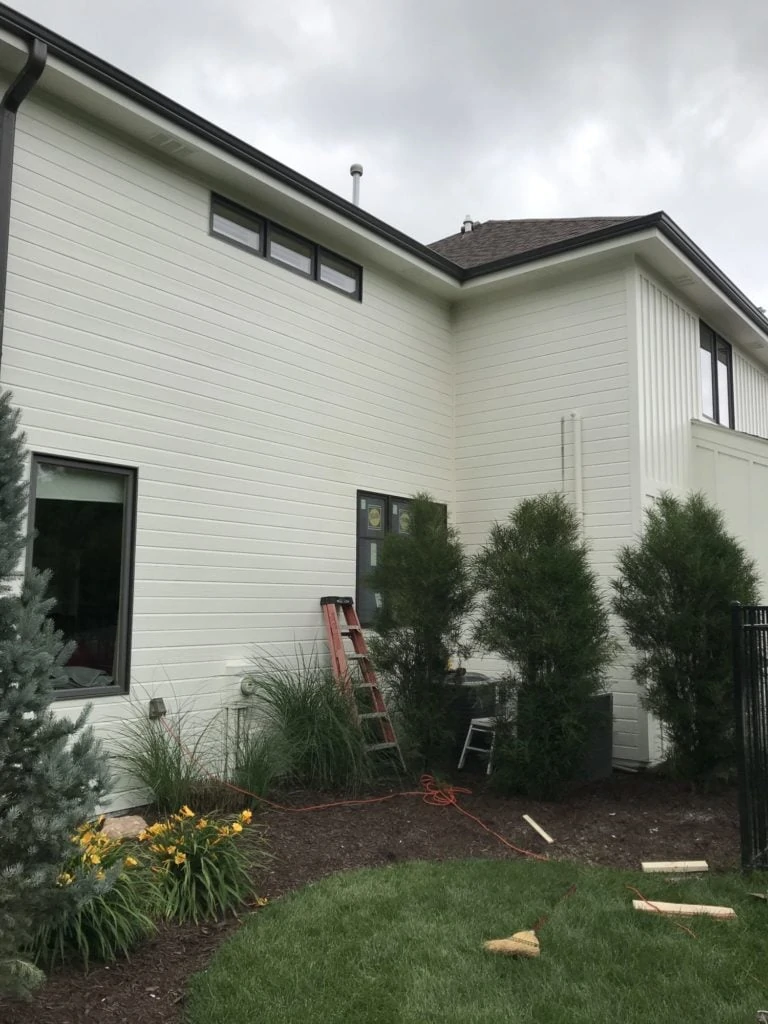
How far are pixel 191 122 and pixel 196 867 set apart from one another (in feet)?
17.4

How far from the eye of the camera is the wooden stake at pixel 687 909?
387cm

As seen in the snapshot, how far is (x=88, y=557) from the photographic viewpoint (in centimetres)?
564

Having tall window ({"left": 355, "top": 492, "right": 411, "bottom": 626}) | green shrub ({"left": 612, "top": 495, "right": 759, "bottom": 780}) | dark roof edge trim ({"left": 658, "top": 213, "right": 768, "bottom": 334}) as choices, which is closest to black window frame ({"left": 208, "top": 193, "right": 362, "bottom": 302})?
tall window ({"left": 355, "top": 492, "right": 411, "bottom": 626})

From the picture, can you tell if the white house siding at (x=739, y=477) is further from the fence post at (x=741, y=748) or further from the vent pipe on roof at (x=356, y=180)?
the vent pipe on roof at (x=356, y=180)

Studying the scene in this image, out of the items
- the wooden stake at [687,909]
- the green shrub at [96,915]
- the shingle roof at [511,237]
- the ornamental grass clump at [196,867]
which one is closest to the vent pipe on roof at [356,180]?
the shingle roof at [511,237]

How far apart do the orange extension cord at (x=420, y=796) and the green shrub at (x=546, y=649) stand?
0.43 m

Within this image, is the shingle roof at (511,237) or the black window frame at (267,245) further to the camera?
the shingle roof at (511,237)

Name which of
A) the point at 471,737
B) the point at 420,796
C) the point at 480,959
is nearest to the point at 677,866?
the point at 480,959

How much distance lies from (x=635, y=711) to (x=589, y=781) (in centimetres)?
109

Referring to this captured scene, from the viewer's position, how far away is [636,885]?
434cm

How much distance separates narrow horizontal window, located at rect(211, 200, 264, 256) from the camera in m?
6.94

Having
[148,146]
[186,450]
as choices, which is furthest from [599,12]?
[186,450]

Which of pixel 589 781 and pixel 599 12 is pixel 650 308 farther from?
pixel 589 781

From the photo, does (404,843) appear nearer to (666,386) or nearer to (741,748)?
(741,748)
